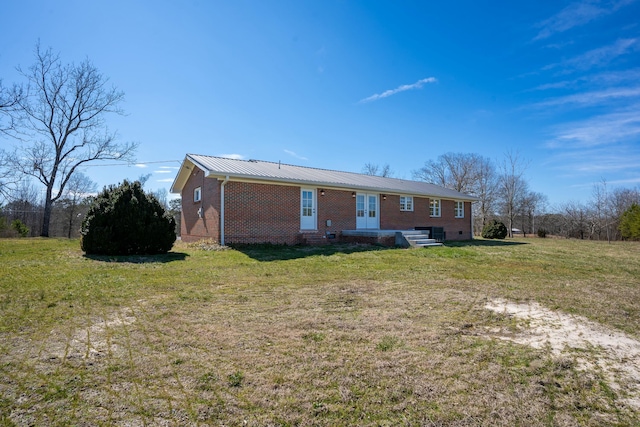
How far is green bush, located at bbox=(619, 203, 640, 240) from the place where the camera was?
68.3 ft

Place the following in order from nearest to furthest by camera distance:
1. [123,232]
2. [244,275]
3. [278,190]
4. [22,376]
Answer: [22,376], [244,275], [123,232], [278,190]

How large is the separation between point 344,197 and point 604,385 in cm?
1292

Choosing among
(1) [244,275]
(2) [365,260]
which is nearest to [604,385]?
(1) [244,275]

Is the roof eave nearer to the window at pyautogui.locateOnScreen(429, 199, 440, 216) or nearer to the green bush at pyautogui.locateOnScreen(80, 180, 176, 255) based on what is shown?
the window at pyautogui.locateOnScreen(429, 199, 440, 216)

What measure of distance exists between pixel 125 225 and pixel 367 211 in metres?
10.5

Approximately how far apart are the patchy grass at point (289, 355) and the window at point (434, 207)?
13.9 m

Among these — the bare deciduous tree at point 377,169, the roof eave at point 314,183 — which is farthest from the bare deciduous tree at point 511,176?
the roof eave at point 314,183

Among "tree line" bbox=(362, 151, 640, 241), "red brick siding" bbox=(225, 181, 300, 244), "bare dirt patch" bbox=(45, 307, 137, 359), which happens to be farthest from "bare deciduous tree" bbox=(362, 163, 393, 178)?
"bare dirt patch" bbox=(45, 307, 137, 359)

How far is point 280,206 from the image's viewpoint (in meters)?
13.0

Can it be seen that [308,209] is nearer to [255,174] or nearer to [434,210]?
[255,174]

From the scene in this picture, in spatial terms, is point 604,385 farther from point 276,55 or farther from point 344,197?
point 344,197

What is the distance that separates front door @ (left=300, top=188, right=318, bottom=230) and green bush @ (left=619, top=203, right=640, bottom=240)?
21854mm

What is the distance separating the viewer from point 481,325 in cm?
367

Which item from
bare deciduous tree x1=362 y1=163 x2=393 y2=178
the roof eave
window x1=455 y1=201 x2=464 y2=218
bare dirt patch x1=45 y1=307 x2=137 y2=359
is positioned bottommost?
bare dirt patch x1=45 y1=307 x2=137 y2=359
